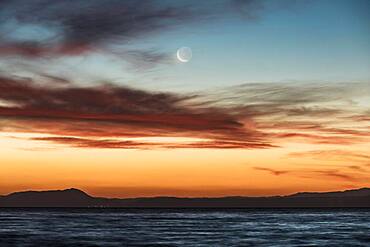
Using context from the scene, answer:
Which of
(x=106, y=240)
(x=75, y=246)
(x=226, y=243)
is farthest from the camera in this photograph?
(x=106, y=240)

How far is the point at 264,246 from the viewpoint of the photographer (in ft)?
251

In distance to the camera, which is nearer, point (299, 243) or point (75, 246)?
point (75, 246)

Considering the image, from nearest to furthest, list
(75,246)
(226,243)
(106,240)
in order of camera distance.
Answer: (75,246) < (226,243) < (106,240)

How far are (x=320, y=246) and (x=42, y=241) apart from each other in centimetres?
3638

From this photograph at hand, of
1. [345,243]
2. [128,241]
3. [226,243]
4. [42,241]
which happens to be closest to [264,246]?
[226,243]

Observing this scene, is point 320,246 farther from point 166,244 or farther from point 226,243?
point 166,244

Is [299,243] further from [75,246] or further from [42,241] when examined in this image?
[42,241]

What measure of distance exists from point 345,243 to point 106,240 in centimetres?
3218

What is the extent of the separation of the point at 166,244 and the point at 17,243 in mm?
18724

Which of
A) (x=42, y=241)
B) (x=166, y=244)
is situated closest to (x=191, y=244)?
(x=166, y=244)

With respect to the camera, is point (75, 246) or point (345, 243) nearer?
point (75, 246)

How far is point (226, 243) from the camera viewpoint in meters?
79.6

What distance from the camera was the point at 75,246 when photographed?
74.5 metres

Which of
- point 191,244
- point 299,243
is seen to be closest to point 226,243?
point 191,244
